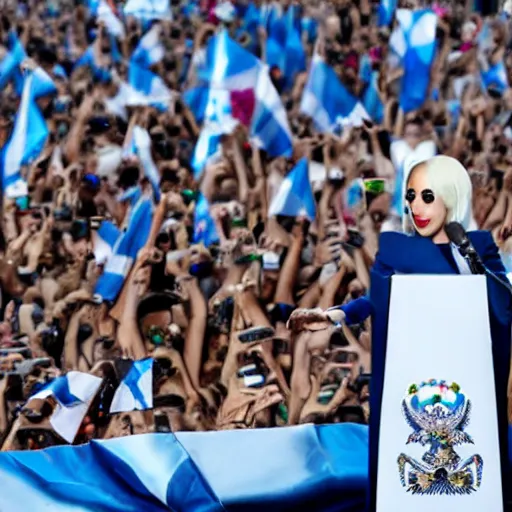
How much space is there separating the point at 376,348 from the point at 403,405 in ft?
0.67

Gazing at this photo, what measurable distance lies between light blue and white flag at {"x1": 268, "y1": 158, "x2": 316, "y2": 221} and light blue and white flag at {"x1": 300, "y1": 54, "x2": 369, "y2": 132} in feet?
3.35

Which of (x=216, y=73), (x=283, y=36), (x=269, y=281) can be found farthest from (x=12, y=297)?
(x=283, y=36)

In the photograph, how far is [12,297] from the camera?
6.27 meters

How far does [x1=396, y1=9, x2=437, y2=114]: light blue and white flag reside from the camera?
340 inches

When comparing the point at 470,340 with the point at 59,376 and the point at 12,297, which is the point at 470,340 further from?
the point at 12,297

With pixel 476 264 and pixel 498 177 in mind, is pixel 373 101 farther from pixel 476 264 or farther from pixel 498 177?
pixel 476 264

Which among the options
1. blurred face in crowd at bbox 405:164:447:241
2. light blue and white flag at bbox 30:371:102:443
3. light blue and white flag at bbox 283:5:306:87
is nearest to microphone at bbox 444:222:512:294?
blurred face in crowd at bbox 405:164:447:241

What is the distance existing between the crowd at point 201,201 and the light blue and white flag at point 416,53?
0.27ft

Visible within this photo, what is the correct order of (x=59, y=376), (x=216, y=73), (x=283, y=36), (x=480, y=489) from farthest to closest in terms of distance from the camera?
(x=283, y=36) → (x=216, y=73) → (x=59, y=376) → (x=480, y=489)

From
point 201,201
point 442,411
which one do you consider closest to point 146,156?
point 201,201

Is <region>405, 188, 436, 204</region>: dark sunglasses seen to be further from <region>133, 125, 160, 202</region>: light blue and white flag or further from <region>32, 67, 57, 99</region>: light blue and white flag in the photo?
<region>32, 67, 57, 99</region>: light blue and white flag

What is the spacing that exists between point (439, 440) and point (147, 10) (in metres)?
6.58

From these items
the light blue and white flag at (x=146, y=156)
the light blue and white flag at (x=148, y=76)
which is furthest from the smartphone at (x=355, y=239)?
the light blue and white flag at (x=148, y=76)

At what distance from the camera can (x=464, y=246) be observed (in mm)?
3492
